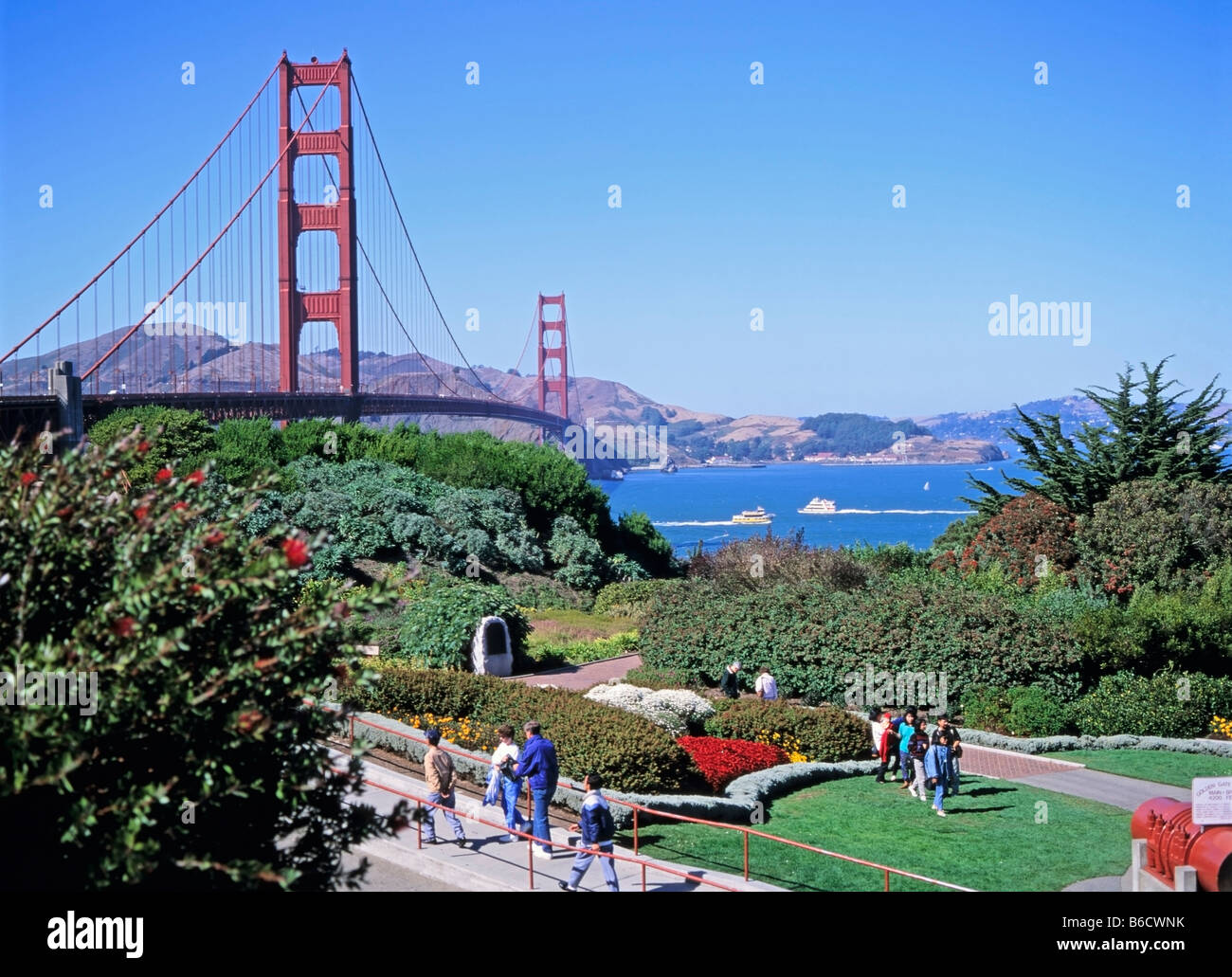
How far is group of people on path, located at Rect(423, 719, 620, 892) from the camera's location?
36.3ft

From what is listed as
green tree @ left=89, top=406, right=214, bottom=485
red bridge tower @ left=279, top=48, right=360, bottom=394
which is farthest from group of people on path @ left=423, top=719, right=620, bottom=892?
red bridge tower @ left=279, top=48, right=360, bottom=394

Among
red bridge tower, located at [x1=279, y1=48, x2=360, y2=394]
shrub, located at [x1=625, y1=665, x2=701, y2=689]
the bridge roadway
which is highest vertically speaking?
red bridge tower, located at [x1=279, y1=48, x2=360, y2=394]

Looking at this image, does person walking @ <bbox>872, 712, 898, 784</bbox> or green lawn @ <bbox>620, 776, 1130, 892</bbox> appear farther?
person walking @ <bbox>872, 712, 898, 784</bbox>

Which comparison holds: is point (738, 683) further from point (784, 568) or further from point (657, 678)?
point (784, 568)

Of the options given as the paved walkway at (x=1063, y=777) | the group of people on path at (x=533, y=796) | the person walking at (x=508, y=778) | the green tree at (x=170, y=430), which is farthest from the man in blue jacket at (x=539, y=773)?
the green tree at (x=170, y=430)

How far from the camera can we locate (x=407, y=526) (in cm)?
3616

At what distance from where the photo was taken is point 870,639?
23266 mm

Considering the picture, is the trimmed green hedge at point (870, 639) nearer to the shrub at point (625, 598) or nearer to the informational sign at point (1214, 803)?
the shrub at point (625, 598)

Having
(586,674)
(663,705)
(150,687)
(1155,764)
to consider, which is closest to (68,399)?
(586,674)

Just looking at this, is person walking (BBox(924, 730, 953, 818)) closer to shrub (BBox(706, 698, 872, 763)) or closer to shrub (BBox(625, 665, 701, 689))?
shrub (BBox(706, 698, 872, 763))

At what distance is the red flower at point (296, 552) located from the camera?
602cm

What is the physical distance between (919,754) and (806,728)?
3.13m

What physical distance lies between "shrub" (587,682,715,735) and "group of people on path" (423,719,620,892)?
5673mm
